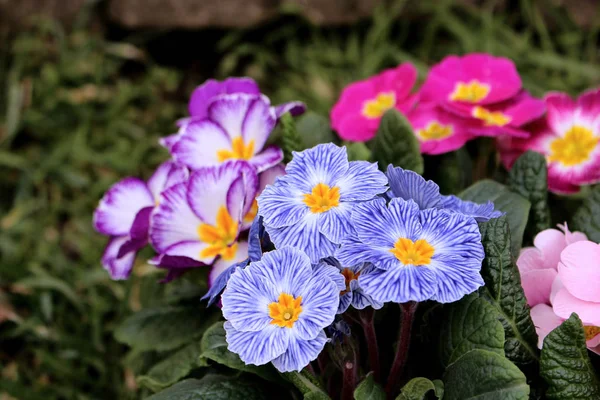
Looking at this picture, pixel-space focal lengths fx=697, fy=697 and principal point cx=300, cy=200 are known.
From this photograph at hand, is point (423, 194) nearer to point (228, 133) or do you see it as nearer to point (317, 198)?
point (317, 198)

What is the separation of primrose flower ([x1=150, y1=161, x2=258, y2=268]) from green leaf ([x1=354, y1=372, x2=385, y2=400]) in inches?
12.6

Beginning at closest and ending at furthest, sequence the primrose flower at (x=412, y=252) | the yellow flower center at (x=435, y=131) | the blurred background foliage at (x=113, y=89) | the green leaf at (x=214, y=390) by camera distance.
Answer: the primrose flower at (x=412, y=252)
the green leaf at (x=214, y=390)
the yellow flower center at (x=435, y=131)
the blurred background foliage at (x=113, y=89)

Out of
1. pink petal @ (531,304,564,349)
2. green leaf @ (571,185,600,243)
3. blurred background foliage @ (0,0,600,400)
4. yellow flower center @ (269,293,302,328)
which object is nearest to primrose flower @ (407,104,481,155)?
green leaf @ (571,185,600,243)

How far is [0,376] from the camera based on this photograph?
195cm

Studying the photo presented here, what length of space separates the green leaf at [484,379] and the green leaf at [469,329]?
31 millimetres

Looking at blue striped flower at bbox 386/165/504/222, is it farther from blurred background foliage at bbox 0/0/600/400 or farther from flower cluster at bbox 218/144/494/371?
blurred background foliage at bbox 0/0/600/400

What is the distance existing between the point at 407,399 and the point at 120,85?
2192mm

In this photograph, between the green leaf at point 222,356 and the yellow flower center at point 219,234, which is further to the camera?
the yellow flower center at point 219,234

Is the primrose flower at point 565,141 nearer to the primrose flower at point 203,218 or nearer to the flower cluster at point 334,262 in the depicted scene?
the flower cluster at point 334,262

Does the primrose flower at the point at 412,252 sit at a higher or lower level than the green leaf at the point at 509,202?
higher

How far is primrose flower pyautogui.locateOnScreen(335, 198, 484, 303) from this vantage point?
887 mm

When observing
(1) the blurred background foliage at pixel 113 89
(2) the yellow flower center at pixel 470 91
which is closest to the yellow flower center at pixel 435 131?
(2) the yellow flower center at pixel 470 91

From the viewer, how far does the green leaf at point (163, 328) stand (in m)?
1.38

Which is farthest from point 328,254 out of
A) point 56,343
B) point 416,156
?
point 56,343
